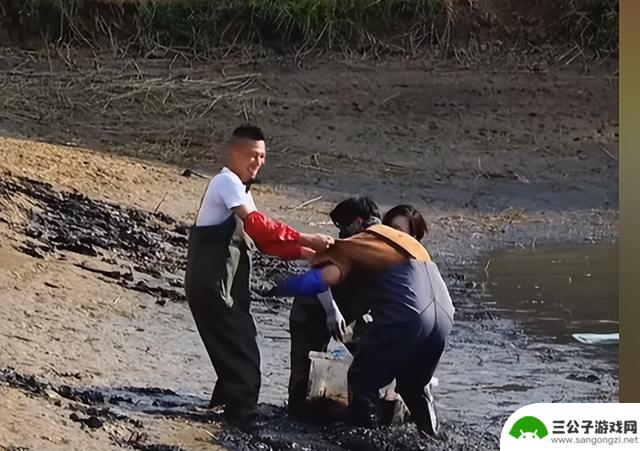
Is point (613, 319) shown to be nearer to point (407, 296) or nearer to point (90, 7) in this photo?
point (407, 296)

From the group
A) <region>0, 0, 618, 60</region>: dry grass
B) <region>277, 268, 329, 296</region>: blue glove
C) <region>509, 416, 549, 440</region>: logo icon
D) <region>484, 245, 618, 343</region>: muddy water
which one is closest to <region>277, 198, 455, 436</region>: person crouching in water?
<region>277, 268, 329, 296</region>: blue glove

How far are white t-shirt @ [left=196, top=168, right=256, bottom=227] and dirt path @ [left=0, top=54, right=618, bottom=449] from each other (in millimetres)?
172

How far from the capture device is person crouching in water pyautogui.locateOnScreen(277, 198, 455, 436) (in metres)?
2.81

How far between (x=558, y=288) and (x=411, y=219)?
0.53 m

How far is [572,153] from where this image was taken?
3.74m

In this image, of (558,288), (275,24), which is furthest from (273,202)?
(558,288)

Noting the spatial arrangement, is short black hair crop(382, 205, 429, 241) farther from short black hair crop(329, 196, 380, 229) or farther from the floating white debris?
the floating white debris

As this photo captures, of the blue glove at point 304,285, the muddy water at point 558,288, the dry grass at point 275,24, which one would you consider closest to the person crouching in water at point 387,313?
the blue glove at point 304,285

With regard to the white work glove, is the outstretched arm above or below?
above

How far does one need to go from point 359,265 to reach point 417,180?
0.70m

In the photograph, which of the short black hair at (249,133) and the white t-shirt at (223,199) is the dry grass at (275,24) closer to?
the short black hair at (249,133)

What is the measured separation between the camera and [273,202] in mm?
3100

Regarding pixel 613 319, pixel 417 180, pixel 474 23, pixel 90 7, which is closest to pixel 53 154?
pixel 90 7

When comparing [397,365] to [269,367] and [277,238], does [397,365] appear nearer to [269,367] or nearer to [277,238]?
[269,367]
